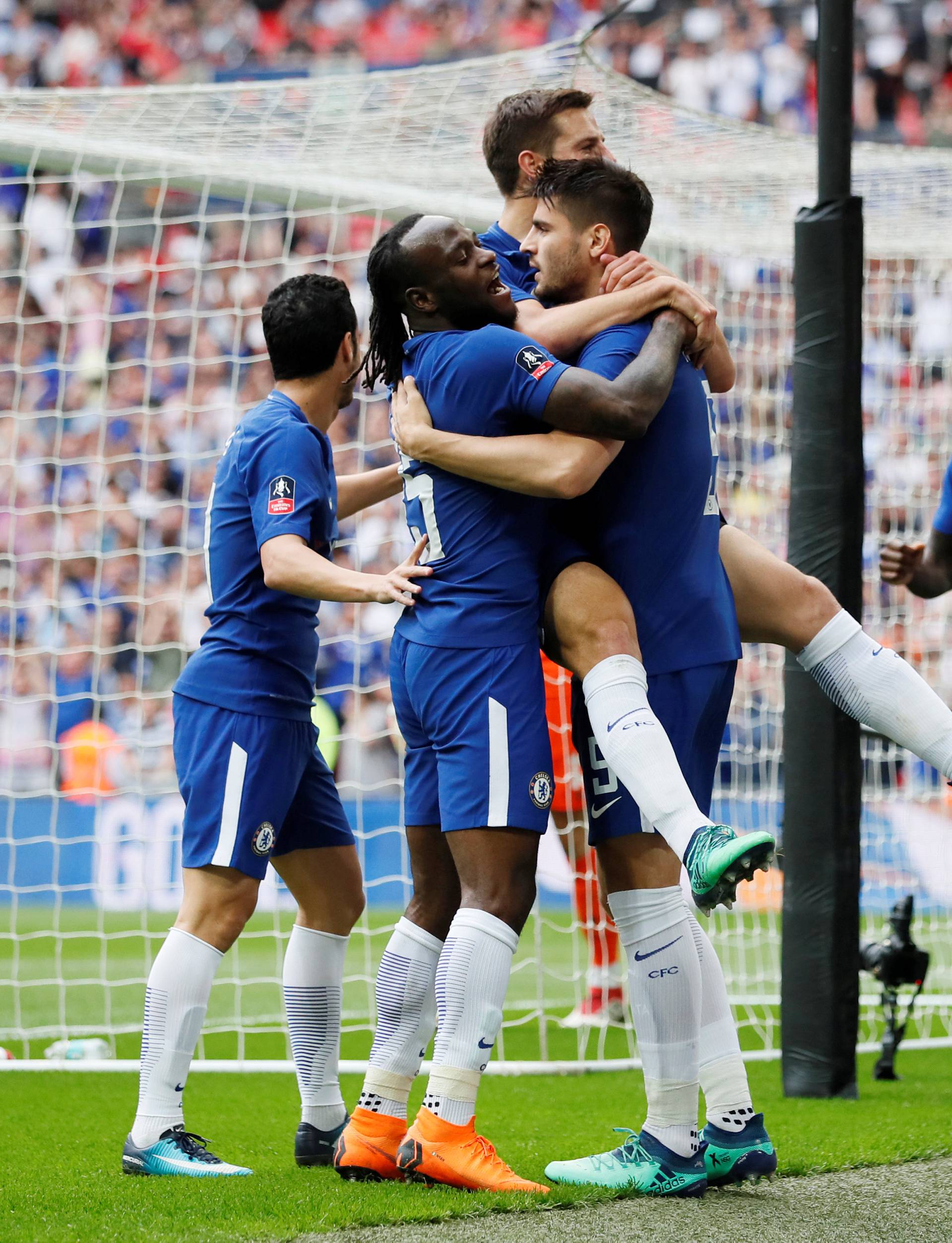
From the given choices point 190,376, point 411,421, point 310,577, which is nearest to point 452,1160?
point 310,577

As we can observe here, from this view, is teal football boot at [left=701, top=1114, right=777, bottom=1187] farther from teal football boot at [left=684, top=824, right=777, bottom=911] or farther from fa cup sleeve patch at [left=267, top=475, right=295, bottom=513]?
fa cup sleeve patch at [left=267, top=475, right=295, bottom=513]

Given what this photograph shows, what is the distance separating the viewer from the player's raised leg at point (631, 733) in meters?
2.37

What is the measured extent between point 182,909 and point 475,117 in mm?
4398

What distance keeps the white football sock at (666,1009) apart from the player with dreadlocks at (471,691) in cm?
23

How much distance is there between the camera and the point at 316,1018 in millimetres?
3271

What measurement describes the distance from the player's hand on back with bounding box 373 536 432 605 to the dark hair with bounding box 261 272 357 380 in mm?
757

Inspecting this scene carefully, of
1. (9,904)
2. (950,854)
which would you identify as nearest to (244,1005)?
(950,854)

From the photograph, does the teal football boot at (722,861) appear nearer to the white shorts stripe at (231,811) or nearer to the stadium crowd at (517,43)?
the white shorts stripe at (231,811)

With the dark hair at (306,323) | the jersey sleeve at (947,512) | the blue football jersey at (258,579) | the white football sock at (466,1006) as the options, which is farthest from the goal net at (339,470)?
the white football sock at (466,1006)

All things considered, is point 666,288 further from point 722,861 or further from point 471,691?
point 722,861

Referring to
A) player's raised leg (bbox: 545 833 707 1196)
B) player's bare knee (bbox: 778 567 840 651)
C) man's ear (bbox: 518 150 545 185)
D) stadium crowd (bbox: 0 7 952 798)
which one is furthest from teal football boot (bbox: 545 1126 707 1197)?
stadium crowd (bbox: 0 7 952 798)

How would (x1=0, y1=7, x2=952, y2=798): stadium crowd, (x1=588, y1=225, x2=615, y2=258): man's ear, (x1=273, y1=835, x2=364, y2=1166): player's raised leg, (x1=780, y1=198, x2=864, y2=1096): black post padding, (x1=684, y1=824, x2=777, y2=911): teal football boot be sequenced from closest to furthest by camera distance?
(x1=684, y1=824, x2=777, y2=911): teal football boot < (x1=588, y1=225, x2=615, y2=258): man's ear < (x1=273, y1=835, x2=364, y2=1166): player's raised leg < (x1=780, y1=198, x2=864, y2=1096): black post padding < (x1=0, y1=7, x2=952, y2=798): stadium crowd

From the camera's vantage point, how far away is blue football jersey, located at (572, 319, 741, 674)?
281cm

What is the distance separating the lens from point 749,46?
15.7m
